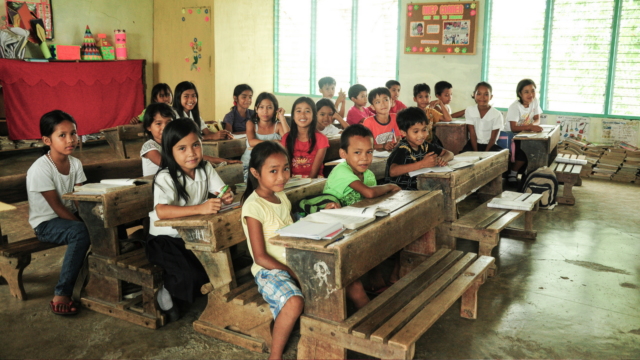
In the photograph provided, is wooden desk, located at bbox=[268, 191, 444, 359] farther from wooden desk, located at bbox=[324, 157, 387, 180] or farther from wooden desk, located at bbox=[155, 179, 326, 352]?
wooden desk, located at bbox=[324, 157, 387, 180]

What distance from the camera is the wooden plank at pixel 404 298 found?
2039mm

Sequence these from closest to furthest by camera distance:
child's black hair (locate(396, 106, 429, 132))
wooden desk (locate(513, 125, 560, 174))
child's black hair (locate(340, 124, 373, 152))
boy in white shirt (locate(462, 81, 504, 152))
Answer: child's black hair (locate(340, 124, 373, 152)), child's black hair (locate(396, 106, 429, 132)), wooden desk (locate(513, 125, 560, 174)), boy in white shirt (locate(462, 81, 504, 152))

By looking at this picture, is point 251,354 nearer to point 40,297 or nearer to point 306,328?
point 306,328

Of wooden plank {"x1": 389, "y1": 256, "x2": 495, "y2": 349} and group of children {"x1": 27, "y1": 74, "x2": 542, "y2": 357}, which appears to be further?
group of children {"x1": 27, "y1": 74, "x2": 542, "y2": 357}

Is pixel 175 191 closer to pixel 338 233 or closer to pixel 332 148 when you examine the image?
pixel 338 233

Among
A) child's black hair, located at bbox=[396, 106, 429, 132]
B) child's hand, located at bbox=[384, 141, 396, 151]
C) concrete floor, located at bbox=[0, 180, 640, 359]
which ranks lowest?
concrete floor, located at bbox=[0, 180, 640, 359]

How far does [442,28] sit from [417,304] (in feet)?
21.7

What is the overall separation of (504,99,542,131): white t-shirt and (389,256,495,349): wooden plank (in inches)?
149

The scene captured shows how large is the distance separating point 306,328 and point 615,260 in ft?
8.62

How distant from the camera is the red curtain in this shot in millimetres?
7527

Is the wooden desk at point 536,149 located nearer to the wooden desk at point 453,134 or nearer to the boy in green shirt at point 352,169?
the wooden desk at point 453,134

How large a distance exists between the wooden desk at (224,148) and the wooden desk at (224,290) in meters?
2.06

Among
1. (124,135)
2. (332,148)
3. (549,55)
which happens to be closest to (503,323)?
(332,148)

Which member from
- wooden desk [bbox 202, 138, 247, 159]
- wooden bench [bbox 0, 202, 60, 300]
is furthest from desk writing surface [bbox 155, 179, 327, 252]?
wooden desk [bbox 202, 138, 247, 159]
